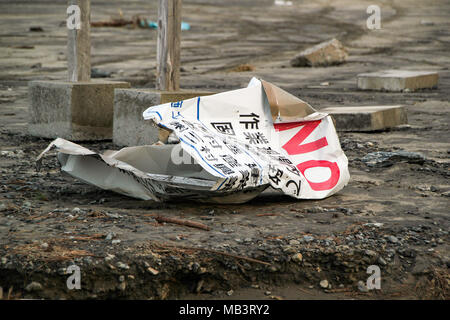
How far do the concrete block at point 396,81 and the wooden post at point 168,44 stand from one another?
4.90 meters

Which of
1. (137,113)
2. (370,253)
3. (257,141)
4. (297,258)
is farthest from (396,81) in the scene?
(297,258)

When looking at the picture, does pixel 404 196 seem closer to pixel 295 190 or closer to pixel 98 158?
pixel 295 190

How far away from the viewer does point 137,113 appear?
219 inches

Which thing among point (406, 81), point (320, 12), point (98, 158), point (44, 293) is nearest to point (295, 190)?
point (98, 158)

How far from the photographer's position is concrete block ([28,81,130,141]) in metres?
5.94

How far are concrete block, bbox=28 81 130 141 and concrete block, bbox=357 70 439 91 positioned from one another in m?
4.77

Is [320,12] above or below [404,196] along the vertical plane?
above

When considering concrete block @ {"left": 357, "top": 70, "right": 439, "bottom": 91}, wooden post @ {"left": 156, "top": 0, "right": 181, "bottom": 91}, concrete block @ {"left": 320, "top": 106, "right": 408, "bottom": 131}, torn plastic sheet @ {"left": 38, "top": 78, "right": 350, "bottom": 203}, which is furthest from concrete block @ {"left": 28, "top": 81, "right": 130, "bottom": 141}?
concrete block @ {"left": 357, "top": 70, "right": 439, "bottom": 91}

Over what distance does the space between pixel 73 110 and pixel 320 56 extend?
7867mm

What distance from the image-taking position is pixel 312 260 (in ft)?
10.1

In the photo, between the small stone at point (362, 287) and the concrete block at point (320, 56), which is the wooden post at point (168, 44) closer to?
the small stone at point (362, 287)

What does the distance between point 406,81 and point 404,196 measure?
5.82 m

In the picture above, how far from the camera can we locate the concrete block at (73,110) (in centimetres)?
594

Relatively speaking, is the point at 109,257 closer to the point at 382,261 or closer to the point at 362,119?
the point at 382,261
